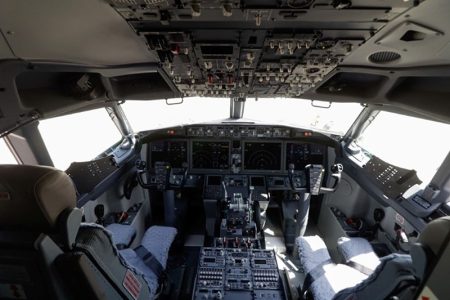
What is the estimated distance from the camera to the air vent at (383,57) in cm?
201

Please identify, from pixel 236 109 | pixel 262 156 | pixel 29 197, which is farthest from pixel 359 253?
pixel 29 197

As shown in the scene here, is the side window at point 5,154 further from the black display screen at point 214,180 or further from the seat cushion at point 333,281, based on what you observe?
the seat cushion at point 333,281

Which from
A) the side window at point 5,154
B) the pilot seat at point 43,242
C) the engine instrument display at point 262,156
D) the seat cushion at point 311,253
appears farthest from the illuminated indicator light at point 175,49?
the engine instrument display at point 262,156

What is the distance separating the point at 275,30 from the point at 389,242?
288 cm

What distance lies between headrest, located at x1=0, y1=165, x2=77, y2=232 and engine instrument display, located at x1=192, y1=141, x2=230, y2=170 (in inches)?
124

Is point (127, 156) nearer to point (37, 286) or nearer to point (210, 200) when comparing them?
point (210, 200)

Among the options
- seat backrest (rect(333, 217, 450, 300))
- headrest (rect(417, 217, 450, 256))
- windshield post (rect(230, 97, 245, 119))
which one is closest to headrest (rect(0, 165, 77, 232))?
seat backrest (rect(333, 217, 450, 300))

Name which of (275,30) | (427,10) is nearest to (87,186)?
(275,30)

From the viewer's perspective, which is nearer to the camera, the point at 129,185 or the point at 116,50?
the point at 116,50

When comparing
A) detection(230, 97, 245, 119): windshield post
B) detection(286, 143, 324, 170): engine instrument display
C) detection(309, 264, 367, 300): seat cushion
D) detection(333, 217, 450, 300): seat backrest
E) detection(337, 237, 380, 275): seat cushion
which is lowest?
detection(337, 237, 380, 275): seat cushion

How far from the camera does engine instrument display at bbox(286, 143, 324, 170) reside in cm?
426

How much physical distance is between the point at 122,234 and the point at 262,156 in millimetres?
2371

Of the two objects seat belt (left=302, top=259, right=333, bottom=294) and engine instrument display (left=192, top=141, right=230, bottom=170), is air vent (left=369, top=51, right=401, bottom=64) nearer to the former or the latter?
seat belt (left=302, top=259, right=333, bottom=294)

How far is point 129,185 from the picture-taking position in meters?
4.02
